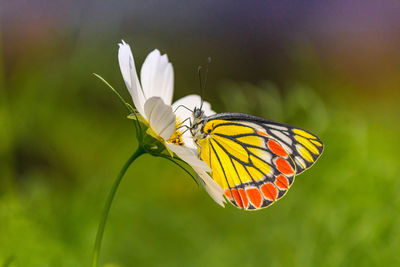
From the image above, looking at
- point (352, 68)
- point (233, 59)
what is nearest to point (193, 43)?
point (233, 59)

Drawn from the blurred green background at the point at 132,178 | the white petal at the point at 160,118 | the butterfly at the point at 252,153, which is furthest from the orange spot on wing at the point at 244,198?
the blurred green background at the point at 132,178

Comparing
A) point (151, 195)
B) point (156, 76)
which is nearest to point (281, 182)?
point (156, 76)

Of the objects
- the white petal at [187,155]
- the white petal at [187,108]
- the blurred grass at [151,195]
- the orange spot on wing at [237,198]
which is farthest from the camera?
the blurred grass at [151,195]

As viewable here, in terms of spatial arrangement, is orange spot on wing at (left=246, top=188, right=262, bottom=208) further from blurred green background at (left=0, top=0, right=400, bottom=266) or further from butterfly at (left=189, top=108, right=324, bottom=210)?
blurred green background at (left=0, top=0, right=400, bottom=266)

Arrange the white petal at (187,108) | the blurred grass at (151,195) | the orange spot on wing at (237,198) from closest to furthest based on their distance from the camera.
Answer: the orange spot on wing at (237,198) < the white petal at (187,108) < the blurred grass at (151,195)

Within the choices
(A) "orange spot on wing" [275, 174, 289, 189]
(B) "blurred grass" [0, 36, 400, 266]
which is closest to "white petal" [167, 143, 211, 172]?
(A) "orange spot on wing" [275, 174, 289, 189]

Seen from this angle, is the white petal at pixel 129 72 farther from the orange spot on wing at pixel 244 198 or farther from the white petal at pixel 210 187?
the orange spot on wing at pixel 244 198
